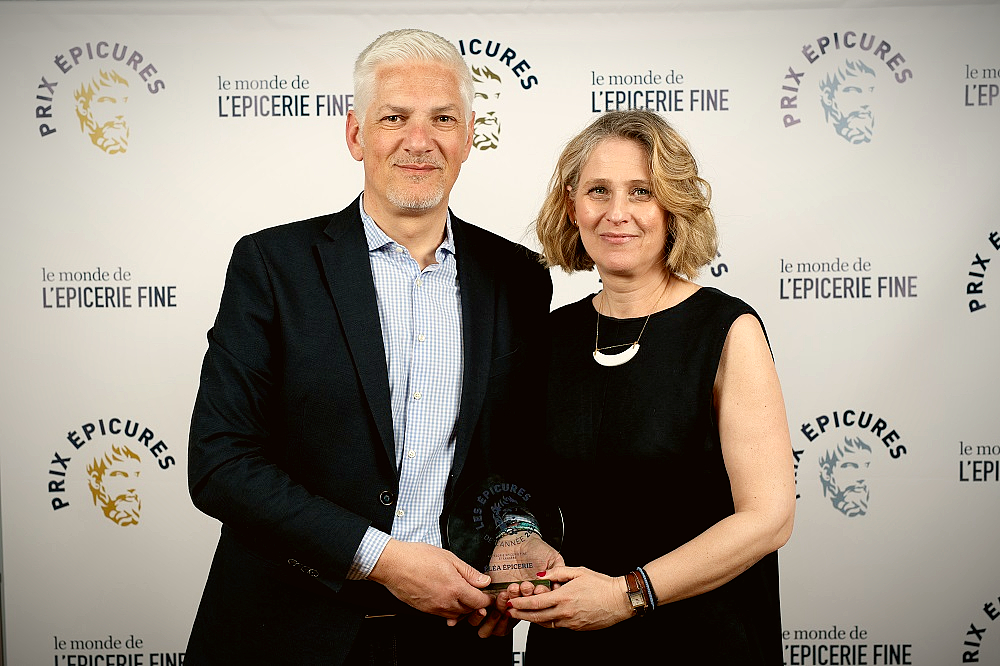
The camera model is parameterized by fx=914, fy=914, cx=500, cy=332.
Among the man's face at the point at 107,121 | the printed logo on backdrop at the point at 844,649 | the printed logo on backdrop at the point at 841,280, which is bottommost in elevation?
the printed logo on backdrop at the point at 844,649

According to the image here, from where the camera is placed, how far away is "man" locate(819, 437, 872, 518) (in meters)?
3.18

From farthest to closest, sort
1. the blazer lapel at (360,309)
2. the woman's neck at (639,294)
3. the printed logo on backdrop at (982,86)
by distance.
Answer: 1. the printed logo on backdrop at (982,86)
2. the woman's neck at (639,294)
3. the blazer lapel at (360,309)

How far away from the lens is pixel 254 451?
1.80 m

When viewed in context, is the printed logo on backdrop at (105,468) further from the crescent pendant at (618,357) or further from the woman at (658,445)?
the crescent pendant at (618,357)

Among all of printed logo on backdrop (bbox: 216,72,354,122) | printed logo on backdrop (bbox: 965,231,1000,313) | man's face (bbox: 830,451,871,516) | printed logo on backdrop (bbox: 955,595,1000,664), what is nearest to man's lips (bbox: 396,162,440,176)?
printed logo on backdrop (bbox: 216,72,354,122)

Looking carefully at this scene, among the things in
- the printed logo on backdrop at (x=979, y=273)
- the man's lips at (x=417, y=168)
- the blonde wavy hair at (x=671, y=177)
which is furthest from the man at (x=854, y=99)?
the man's lips at (x=417, y=168)

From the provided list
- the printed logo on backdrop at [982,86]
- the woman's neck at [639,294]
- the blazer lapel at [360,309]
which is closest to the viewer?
the blazer lapel at [360,309]

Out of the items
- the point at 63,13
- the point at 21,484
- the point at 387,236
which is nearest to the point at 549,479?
the point at 387,236

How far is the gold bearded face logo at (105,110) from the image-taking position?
314 cm

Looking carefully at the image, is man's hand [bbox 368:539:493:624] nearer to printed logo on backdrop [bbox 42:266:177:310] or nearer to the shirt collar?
the shirt collar

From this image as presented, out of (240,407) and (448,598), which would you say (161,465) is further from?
(448,598)

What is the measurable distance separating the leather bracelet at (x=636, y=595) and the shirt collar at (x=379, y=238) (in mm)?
795

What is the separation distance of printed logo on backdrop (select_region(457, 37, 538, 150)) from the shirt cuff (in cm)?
176

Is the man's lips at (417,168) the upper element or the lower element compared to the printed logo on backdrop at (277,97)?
lower
